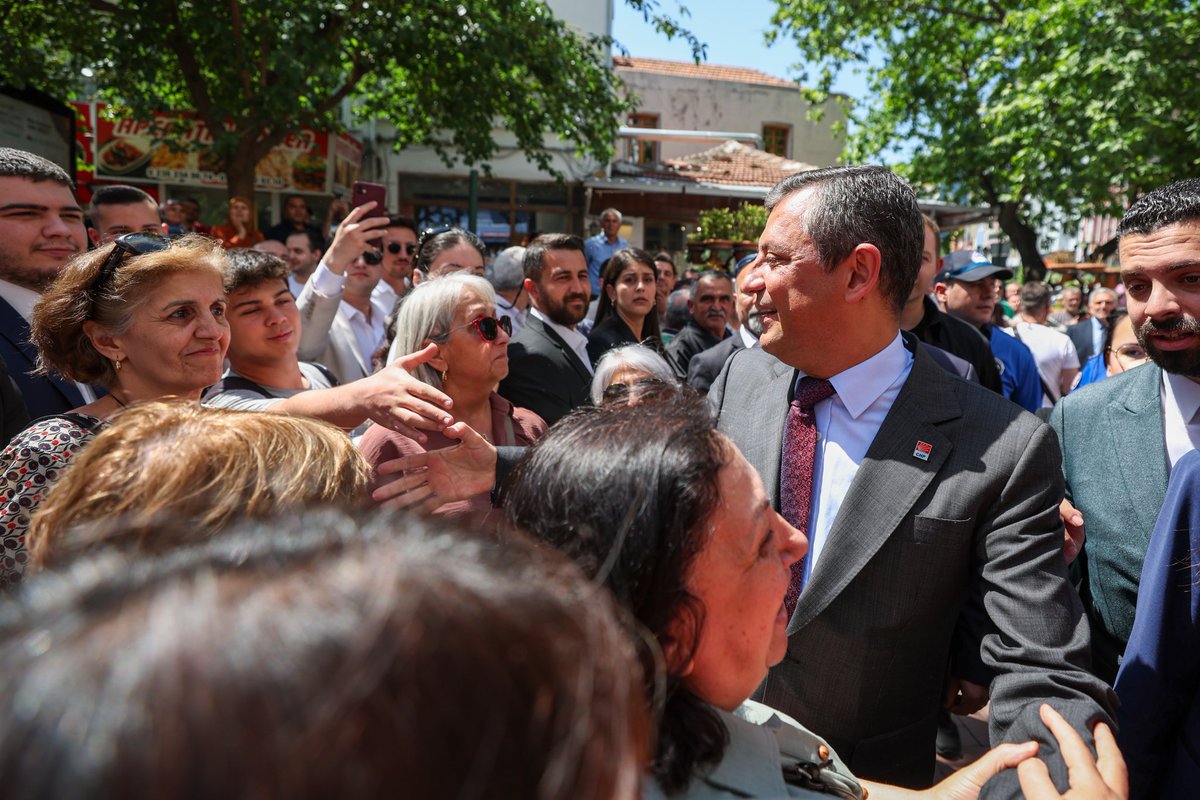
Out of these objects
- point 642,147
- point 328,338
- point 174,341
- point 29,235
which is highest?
point 642,147

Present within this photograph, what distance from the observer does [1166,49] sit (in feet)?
39.4

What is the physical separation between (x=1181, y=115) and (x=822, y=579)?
14681 mm

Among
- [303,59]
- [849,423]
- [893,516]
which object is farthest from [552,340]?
[303,59]

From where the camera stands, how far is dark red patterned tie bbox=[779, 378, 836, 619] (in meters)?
1.94

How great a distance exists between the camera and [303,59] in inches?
328

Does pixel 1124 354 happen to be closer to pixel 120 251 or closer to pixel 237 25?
pixel 120 251

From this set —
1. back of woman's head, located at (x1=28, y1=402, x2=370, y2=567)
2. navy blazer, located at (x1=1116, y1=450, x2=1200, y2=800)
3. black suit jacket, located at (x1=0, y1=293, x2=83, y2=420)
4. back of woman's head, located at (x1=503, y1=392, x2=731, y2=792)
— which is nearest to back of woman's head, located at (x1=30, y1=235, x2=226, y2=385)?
black suit jacket, located at (x1=0, y1=293, x2=83, y2=420)

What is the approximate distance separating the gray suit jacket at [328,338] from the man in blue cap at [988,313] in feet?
11.6

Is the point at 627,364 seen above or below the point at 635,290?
below

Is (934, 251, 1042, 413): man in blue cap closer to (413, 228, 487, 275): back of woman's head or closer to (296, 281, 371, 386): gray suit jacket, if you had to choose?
(413, 228, 487, 275): back of woman's head

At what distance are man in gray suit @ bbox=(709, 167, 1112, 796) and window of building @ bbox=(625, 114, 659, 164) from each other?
54.7 feet

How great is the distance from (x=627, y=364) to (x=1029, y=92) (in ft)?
45.6

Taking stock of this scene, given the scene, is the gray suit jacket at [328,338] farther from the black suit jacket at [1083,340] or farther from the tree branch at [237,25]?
the black suit jacket at [1083,340]

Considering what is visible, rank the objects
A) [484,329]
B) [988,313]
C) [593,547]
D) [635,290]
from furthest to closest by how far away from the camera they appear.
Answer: [988,313], [635,290], [484,329], [593,547]
